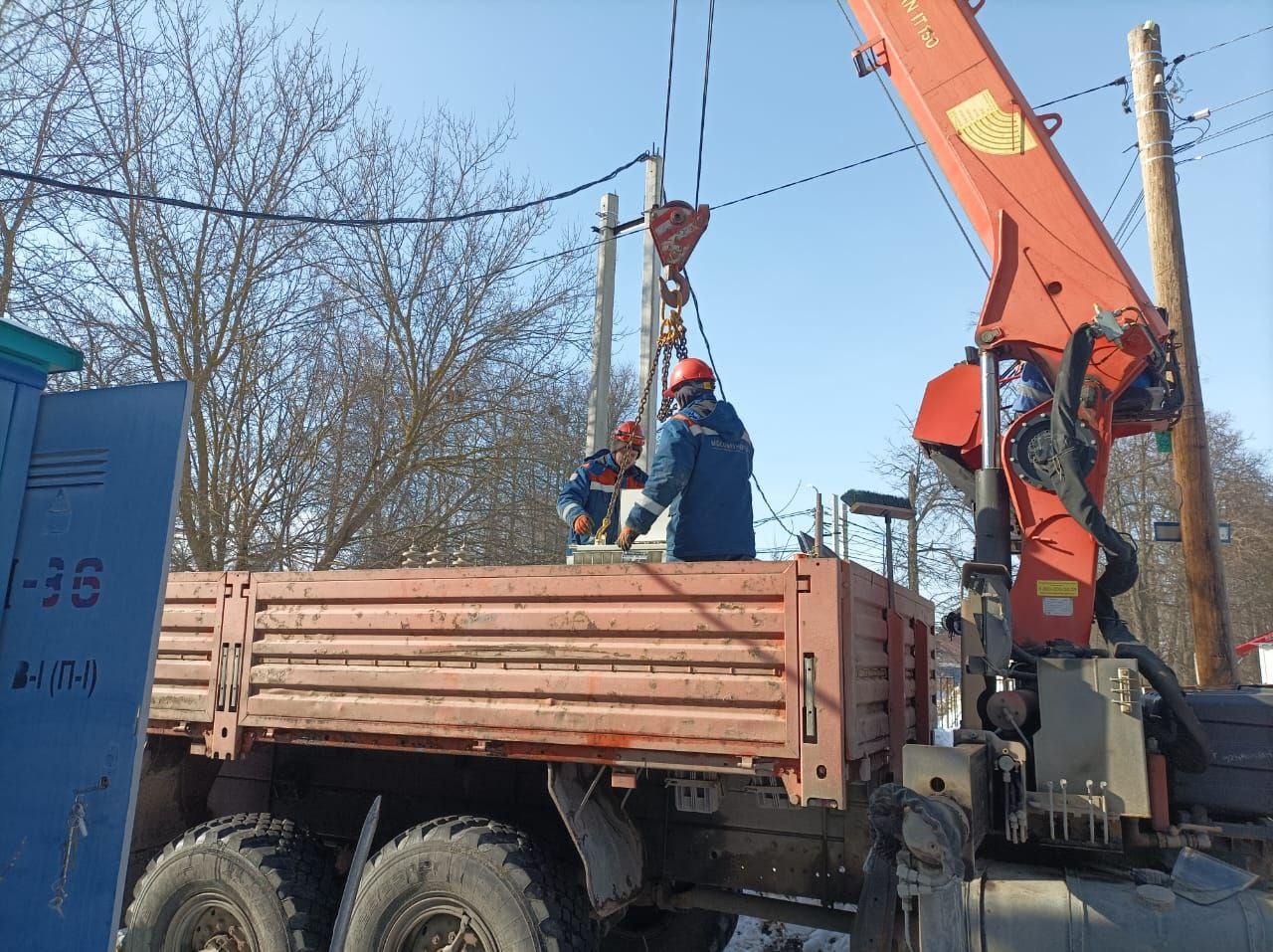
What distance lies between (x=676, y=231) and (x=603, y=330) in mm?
3583

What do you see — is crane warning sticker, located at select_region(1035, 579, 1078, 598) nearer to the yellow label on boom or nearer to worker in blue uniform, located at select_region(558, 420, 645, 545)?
the yellow label on boom

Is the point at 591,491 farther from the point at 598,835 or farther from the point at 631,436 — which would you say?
the point at 598,835

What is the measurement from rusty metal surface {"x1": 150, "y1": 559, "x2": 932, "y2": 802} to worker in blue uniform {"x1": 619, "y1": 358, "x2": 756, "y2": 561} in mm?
959

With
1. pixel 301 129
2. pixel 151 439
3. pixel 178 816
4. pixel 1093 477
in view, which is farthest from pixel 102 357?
pixel 1093 477

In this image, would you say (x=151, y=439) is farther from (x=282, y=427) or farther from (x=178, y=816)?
(x=282, y=427)

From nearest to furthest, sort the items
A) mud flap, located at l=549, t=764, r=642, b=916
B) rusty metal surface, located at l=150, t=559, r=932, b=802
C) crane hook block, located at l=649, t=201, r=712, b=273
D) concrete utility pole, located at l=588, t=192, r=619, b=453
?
rusty metal surface, located at l=150, t=559, r=932, b=802 < mud flap, located at l=549, t=764, r=642, b=916 < crane hook block, located at l=649, t=201, r=712, b=273 < concrete utility pole, located at l=588, t=192, r=619, b=453

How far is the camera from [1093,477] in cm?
461

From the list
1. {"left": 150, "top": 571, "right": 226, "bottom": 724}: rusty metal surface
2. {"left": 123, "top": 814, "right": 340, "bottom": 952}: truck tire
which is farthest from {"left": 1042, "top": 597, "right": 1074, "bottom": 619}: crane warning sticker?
{"left": 150, "top": 571, "right": 226, "bottom": 724}: rusty metal surface

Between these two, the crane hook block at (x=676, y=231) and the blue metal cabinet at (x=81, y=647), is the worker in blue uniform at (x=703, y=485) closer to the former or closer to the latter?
the blue metal cabinet at (x=81, y=647)

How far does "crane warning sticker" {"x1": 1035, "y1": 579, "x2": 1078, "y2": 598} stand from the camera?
15.0 ft

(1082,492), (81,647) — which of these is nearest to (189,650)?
(81,647)

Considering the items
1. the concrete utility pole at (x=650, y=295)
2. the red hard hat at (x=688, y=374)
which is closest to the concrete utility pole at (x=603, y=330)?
the concrete utility pole at (x=650, y=295)

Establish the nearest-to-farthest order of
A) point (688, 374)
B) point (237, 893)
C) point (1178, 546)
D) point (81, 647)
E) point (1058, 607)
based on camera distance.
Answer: point (81, 647)
point (237, 893)
point (1058, 607)
point (688, 374)
point (1178, 546)

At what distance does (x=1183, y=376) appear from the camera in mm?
7277
